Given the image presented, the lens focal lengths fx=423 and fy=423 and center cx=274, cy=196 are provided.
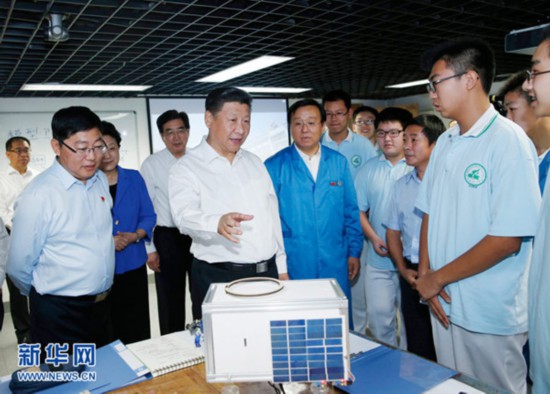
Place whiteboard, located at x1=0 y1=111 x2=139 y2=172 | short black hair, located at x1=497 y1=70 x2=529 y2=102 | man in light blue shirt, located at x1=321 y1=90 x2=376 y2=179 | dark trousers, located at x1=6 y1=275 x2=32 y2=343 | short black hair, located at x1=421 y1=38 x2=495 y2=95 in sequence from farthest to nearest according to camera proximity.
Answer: whiteboard, located at x1=0 y1=111 x2=139 y2=172 → dark trousers, located at x1=6 y1=275 x2=32 y2=343 → man in light blue shirt, located at x1=321 y1=90 x2=376 y2=179 → short black hair, located at x1=497 y1=70 x2=529 y2=102 → short black hair, located at x1=421 y1=38 x2=495 y2=95

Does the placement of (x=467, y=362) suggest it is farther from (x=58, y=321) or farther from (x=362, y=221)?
(x=58, y=321)

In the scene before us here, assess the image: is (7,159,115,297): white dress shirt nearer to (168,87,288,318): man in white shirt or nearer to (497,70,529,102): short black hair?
(168,87,288,318): man in white shirt

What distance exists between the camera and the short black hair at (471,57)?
5.30 ft

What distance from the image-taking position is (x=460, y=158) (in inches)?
63.2

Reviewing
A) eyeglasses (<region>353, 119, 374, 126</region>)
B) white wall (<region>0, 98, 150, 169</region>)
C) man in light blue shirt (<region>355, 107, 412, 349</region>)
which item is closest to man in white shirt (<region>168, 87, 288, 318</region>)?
man in light blue shirt (<region>355, 107, 412, 349</region>)

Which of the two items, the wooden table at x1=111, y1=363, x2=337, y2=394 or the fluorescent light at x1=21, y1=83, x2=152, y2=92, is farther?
the fluorescent light at x1=21, y1=83, x2=152, y2=92

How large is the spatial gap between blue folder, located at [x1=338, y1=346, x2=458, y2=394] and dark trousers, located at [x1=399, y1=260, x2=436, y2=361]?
3.72 ft

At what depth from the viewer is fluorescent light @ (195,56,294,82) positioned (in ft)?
14.3

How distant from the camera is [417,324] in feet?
A: 7.92

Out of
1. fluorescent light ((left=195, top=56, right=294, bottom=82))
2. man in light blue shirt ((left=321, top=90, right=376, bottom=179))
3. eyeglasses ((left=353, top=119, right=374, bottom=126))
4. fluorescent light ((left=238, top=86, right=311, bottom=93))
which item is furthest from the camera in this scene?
fluorescent light ((left=238, top=86, right=311, bottom=93))

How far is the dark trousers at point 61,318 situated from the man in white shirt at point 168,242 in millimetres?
1287

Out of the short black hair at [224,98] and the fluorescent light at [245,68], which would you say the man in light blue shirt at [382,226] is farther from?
the fluorescent light at [245,68]

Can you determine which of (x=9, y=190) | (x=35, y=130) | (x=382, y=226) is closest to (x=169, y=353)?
(x=382, y=226)

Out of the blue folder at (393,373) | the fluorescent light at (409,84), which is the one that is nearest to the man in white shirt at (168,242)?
the blue folder at (393,373)
